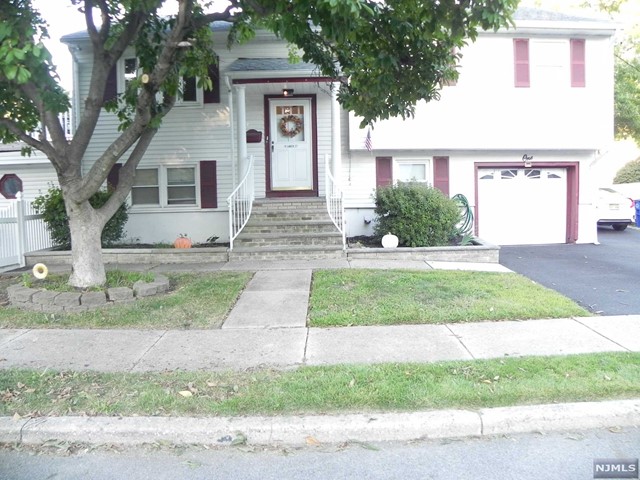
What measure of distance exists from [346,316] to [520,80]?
9452 millimetres

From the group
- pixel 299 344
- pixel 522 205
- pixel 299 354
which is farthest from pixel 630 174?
pixel 299 354

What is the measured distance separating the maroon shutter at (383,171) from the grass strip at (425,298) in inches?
195

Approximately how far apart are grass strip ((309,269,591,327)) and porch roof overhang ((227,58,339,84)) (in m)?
4.84

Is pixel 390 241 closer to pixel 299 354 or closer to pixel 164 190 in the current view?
pixel 299 354

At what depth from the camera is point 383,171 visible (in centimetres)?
1328

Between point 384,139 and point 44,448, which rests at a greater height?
point 384,139

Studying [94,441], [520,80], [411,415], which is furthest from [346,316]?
[520,80]

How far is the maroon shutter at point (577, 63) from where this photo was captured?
1315 cm

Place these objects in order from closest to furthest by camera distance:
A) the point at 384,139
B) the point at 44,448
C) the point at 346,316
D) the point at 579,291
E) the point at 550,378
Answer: the point at 44,448, the point at 550,378, the point at 346,316, the point at 579,291, the point at 384,139

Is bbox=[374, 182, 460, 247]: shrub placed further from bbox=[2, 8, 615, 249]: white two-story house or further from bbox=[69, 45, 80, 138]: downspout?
bbox=[69, 45, 80, 138]: downspout

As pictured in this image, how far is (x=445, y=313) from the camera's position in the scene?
6.52 meters

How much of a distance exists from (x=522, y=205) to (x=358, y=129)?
4902mm

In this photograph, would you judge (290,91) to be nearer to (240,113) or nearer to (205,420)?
(240,113)

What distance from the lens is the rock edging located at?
22.9ft
